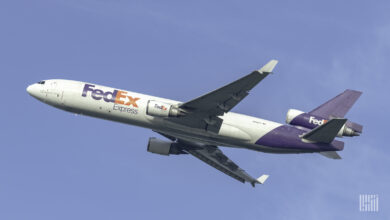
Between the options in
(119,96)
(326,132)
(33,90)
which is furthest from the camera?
(33,90)

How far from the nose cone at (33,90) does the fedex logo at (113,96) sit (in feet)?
15.9

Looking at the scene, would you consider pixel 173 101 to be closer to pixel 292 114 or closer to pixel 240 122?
pixel 240 122

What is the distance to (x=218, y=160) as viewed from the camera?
205ft

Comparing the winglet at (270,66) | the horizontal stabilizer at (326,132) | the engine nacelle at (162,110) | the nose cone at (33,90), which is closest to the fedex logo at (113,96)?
the engine nacelle at (162,110)

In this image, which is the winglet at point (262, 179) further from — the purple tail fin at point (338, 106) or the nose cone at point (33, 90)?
the nose cone at point (33, 90)

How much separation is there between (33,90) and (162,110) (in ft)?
42.4

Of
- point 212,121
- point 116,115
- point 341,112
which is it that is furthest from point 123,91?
point 341,112

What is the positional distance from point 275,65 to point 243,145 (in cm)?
1055

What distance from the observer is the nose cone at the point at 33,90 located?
56.3 m

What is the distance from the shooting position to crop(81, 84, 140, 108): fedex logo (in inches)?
2106

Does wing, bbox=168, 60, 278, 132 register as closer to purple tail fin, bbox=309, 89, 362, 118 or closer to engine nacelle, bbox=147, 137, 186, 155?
engine nacelle, bbox=147, 137, 186, 155

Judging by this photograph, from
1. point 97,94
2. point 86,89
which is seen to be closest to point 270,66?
point 97,94

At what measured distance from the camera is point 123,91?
5441 centimetres

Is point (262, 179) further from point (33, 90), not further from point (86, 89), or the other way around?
point (33, 90)
